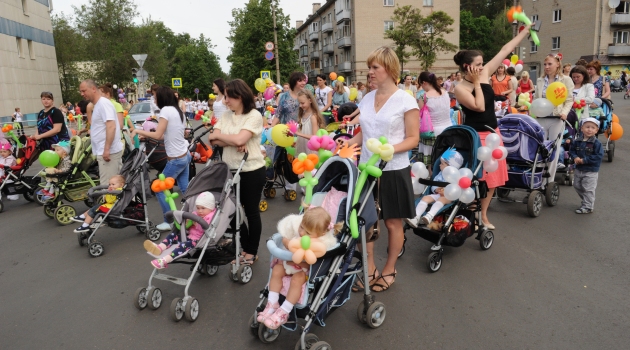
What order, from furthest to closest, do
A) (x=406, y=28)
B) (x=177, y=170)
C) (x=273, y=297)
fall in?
(x=406, y=28) → (x=177, y=170) → (x=273, y=297)

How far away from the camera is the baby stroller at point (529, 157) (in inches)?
248

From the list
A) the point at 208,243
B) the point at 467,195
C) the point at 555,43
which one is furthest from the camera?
the point at 555,43

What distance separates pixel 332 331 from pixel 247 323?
752mm

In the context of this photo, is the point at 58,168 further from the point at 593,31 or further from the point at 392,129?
the point at 593,31

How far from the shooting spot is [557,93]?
22.2ft

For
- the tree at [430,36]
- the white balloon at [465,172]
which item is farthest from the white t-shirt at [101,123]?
the tree at [430,36]

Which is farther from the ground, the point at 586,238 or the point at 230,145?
the point at 230,145

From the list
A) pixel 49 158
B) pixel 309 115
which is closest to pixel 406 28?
pixel 309 115

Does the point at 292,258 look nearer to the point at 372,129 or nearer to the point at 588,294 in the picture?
the point at 372,129

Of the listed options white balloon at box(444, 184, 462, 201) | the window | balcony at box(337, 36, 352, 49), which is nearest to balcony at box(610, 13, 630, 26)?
the window

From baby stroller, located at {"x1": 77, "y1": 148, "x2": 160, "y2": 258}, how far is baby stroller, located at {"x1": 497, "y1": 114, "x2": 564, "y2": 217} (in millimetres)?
5114

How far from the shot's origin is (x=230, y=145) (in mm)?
4480

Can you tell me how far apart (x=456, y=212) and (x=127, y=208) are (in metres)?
4.30

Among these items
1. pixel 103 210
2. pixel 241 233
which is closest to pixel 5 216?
pixel 103 210
